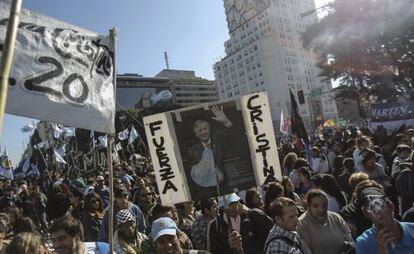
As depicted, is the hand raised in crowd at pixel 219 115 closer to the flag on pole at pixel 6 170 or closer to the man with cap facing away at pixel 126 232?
the man with cap facing away at pixel 126 232

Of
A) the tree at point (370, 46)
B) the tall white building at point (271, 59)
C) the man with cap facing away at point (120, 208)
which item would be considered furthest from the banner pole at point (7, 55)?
the tall white building at point (271, 59)

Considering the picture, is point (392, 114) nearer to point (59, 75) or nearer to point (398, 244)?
point (398, 244)

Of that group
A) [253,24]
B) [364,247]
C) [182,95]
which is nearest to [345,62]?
[364,247]

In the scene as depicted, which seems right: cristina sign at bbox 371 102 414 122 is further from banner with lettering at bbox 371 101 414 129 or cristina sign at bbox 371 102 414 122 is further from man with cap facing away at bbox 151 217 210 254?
man with cap facing away at bbox 151 217 210 254

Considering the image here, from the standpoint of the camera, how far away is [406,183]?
595cm

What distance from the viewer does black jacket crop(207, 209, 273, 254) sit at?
187 inches

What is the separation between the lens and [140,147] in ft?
153

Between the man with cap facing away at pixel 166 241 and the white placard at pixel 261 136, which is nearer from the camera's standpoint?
the man with cap facing away at pixel 166 241

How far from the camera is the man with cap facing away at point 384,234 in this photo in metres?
2.83

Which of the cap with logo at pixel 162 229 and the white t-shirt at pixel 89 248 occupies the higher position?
the cap with logo at pixel 162 229

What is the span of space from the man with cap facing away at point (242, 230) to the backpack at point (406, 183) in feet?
7.54

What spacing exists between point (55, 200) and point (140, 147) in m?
38.8

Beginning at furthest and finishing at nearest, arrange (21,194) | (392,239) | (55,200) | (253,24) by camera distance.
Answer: (253,24) → (21,194) → (55,200) → (392,239)

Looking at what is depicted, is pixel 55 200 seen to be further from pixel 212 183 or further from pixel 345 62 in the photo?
pixel 345 62
